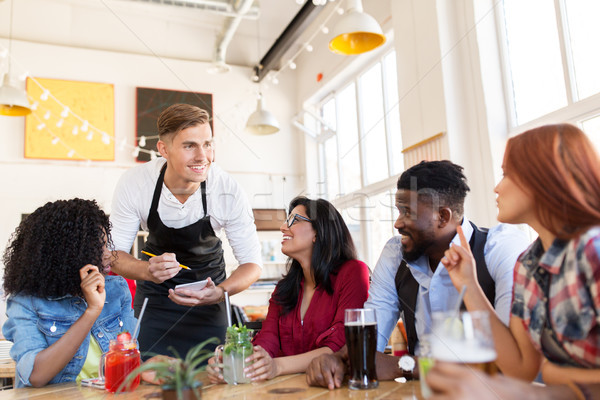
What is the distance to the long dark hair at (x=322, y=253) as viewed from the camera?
2.09m

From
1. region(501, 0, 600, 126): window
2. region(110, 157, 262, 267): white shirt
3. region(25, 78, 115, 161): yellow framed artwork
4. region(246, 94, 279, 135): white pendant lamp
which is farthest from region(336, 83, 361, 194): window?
region(110, 157, 262, 267): white shirt

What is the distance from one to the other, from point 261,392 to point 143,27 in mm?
7388

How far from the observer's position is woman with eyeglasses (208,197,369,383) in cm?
190

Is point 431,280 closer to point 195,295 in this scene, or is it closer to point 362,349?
point 362,349

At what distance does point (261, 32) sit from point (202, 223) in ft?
20.2

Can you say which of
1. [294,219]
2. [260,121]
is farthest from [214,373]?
[260,121]

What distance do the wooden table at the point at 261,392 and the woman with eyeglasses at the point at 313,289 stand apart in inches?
9.4

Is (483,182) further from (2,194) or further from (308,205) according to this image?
(2,194)

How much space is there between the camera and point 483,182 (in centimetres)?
430

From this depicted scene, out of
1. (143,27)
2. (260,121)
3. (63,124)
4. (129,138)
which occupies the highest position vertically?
(143,27)

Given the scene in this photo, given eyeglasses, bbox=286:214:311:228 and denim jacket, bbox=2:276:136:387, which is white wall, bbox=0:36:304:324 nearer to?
eyeglasses, bbox=286:214:311:228

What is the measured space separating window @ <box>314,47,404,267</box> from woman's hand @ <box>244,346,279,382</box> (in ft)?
15.3

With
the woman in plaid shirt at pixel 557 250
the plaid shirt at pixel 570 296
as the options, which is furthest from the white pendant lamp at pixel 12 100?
the plaid shirt at pixel 570 296

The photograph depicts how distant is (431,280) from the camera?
5.58 feet
